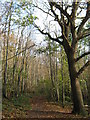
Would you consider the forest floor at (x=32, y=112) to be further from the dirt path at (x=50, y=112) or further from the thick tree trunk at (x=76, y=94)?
the thick tree trunk at (x=76, y=94)

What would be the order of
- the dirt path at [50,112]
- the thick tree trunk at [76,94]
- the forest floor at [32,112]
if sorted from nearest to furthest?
the forest floor at [32,112] → the dirt path at [50,112] → the thick tree trunk at [76,94]

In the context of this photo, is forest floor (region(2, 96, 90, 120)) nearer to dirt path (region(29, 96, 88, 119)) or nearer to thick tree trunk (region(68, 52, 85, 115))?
dirt path (region(29, 96, 88, 119))

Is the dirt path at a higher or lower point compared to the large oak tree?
lower

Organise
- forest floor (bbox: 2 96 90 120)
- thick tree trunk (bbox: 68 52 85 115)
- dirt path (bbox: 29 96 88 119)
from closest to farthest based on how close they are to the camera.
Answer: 1. forest floor (bbox: 2 96 90 120)
2. dirt path (bbox: 29 96 88 119)
3. thick tree trunk (bbox: 68 52 85 115)

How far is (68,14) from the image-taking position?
28.2 ft

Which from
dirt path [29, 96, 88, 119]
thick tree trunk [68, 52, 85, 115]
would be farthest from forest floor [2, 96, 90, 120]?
thick tree trunk [68, 52, 85, 115]

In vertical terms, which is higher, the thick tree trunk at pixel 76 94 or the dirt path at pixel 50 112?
the thick tree trunk at pixel 76 94

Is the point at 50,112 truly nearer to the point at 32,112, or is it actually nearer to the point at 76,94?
the point at 32,112

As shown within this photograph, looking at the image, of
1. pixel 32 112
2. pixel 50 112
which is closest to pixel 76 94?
pixel 50 112

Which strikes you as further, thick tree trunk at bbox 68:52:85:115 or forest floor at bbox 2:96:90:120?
thick tree trunk at bbox 68:52:85:115

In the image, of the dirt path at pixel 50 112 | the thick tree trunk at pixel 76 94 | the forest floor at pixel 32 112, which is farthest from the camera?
the thick tree trunk at pixel 76 94

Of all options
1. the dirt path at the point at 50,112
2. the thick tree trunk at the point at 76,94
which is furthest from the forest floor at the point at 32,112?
the thick tree trunk at the point at 76,94

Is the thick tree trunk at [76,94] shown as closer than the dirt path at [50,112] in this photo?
No

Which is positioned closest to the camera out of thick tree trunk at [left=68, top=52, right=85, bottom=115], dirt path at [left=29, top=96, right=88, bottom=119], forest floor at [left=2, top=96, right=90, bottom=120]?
forest floor at [left=2, top=96, right=90, bottom=120]
